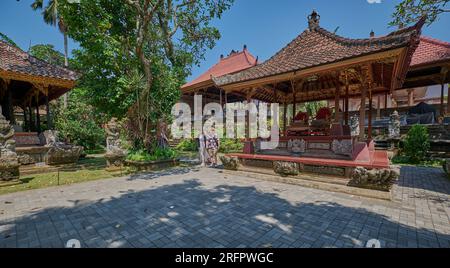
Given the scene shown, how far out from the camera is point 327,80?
9016 millimetres

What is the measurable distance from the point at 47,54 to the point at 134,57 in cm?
3809

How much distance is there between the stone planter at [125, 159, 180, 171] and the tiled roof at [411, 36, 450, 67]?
1462 cm

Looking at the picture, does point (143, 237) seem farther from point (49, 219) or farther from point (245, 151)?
point (245, 151)

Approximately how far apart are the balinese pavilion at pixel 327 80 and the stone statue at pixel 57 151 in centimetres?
906

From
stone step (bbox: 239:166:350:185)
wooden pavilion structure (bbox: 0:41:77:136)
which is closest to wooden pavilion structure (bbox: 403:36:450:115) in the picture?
stone step (bbox: 239:166:350:185)

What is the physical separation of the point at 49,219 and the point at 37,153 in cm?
869

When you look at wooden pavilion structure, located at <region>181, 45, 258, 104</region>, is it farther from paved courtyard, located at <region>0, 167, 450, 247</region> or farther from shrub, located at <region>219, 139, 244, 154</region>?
paved courtyard, located at <region>0, 167, 450, 247</region>

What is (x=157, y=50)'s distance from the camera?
10.8 m

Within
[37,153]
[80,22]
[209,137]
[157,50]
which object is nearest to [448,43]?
[209,137]

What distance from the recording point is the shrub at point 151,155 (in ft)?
30.5

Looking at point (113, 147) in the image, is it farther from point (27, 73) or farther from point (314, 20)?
point (314, 20)

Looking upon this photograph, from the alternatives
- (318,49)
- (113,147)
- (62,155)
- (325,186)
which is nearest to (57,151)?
(62,155)

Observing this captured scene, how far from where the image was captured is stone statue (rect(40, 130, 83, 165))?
32.8ft

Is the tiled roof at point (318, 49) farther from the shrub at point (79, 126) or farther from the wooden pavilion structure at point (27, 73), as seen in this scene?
A: the shrub at point (79, 126)
